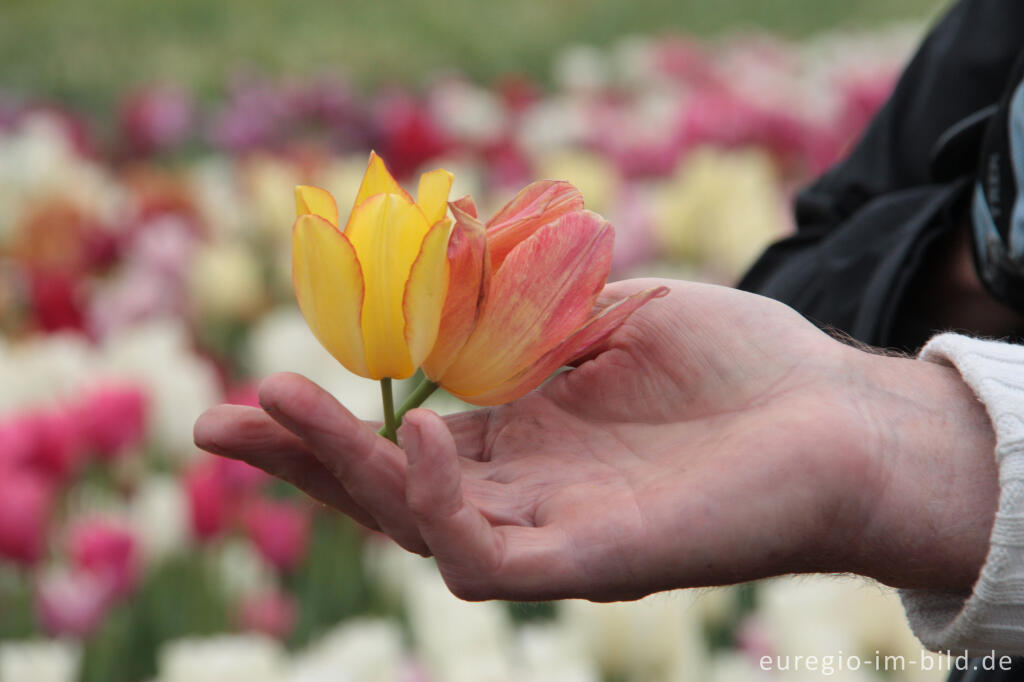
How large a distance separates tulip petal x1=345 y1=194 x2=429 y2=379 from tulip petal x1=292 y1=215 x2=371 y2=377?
11mm

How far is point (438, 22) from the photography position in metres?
5.32

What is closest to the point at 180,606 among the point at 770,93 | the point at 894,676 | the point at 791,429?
the point at 894,676

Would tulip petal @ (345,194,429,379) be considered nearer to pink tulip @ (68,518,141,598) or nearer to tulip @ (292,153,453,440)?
tulip @ (292,153,453,440)

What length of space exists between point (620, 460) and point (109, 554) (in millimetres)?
798

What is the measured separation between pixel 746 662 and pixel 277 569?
1.91 feet

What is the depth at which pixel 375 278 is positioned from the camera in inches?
29.4

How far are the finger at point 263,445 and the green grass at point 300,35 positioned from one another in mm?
3124

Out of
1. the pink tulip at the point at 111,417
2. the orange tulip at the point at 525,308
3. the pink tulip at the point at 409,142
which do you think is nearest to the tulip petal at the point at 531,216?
the orange tulip at the point at 525,308

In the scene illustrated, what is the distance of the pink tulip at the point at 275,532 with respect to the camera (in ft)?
4.85

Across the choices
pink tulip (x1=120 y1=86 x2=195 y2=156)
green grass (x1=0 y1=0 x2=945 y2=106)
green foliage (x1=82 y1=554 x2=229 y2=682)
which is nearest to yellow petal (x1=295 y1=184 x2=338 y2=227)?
green foliage (x1=82 y1=554 x2=229 y2=682)

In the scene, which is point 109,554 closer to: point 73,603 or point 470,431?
point 73,603

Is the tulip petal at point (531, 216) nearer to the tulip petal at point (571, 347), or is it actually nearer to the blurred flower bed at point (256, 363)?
the tulip petal at point (571, 347)

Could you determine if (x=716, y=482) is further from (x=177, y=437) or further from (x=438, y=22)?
(x=438, y=22)

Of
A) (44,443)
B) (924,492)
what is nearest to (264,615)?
(44,443)
